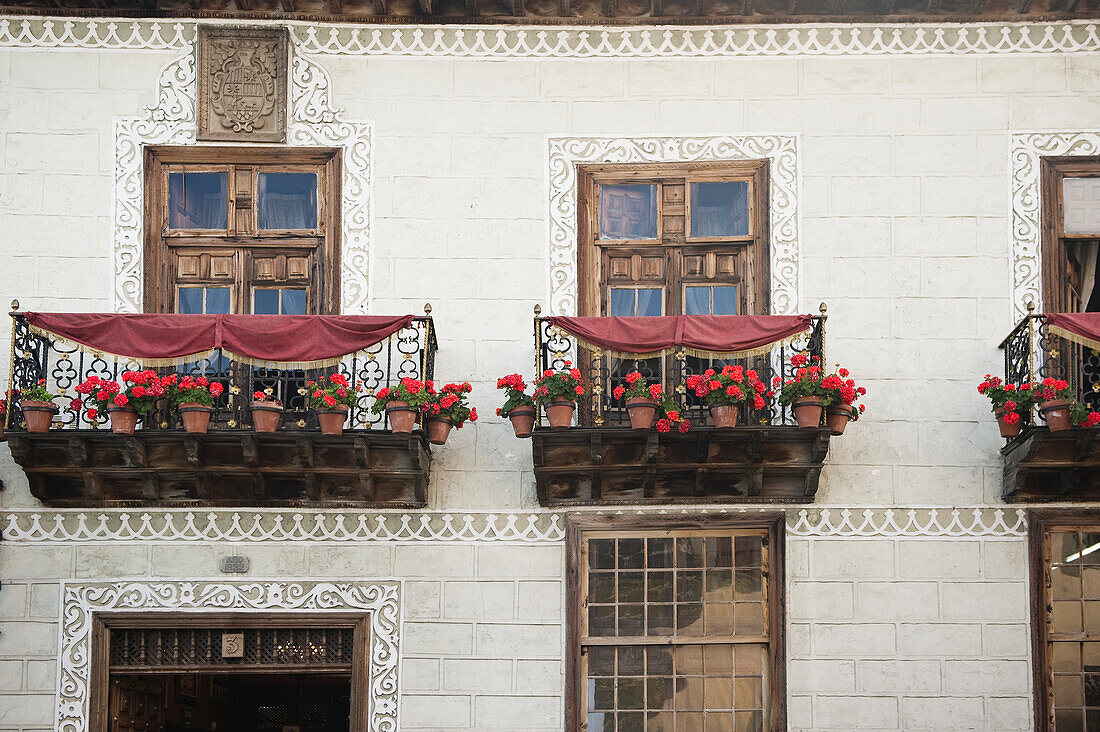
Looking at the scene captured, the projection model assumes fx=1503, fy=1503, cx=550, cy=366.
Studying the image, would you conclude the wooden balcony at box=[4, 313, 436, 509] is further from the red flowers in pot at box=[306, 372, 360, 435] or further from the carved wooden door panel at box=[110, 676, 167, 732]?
the carved wooden door panel at box=[110, 676, 167, 732]

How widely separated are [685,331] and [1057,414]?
2916 mm

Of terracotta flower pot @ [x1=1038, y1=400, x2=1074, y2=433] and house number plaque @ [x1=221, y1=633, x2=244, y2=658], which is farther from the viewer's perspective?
house number plaque @ [x1=221, y1=633, x2=244, y2=658]

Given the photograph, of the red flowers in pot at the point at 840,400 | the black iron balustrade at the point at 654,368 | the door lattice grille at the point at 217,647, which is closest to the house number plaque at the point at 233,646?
the door lattice grille at the point at 217,647

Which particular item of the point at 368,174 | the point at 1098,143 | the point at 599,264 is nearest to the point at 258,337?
the point at 368,174

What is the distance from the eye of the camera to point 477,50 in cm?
1326

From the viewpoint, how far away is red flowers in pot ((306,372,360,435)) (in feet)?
38.3

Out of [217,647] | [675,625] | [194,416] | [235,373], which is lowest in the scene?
[217,647]

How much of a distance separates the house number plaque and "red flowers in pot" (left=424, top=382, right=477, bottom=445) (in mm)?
2252

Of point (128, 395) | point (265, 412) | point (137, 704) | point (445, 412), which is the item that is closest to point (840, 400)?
point (445, 412)

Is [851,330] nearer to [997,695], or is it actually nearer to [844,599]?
[844,599]

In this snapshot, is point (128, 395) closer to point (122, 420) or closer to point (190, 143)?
point (122, 420)

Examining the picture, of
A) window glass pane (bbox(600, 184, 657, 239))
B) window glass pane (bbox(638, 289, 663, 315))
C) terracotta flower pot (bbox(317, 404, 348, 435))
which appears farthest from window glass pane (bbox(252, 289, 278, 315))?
window glass pane (bbox(638, 289, 663, 315))

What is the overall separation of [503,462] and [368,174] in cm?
278

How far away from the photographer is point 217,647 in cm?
1224
